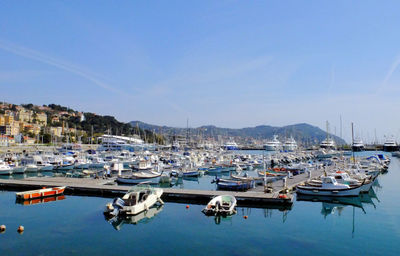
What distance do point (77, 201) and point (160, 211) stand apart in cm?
851

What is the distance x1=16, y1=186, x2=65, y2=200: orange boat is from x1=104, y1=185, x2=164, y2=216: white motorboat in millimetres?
9308

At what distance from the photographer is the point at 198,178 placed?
46938 mm

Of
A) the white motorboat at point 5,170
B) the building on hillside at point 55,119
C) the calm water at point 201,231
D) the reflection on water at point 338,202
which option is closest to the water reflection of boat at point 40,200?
the calm water at point 201,231

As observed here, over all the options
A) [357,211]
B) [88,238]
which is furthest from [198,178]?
[88,238]

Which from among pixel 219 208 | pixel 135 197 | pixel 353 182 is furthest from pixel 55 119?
pixel 219 208

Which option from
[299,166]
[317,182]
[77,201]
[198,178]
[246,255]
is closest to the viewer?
[246,255]

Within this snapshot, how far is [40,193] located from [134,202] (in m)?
11.3

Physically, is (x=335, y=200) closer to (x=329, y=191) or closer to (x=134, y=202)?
(x=329, y=191)

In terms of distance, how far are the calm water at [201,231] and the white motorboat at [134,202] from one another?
988mm

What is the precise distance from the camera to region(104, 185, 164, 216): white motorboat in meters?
22.8

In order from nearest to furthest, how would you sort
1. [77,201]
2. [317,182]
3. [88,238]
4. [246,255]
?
[246,255], [88,238], [77,201], [317,182]

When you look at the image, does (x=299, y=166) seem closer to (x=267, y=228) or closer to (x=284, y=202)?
(x=284, y=202)

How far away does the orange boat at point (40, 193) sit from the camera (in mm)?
28562

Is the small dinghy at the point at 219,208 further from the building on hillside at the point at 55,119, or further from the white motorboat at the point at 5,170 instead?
the building on hillside at the point at 55,119
